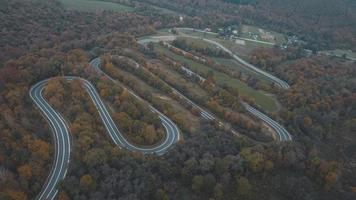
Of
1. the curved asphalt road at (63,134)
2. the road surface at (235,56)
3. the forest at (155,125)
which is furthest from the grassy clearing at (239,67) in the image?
the curved asphalt road at (63,134)

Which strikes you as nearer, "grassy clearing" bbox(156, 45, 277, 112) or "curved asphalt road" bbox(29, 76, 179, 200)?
"curved asphalt road" bbox(29, 76, 179, 200)

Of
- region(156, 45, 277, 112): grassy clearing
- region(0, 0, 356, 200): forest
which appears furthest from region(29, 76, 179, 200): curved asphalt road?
region(156, 45, 277, 112): grassy clearing

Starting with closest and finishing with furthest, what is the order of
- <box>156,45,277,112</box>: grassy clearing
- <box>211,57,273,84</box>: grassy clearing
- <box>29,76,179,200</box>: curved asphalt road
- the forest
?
1. <box>29,76,179,200</box>: curved asphalt road
2. the forest
3. <box>156,45,277,112</box>: grassy clearing
4. <box>211,57,273,84</box>: grassy clearing

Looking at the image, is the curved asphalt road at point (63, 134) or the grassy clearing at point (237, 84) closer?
the curved asphalt road at point (63, 134)

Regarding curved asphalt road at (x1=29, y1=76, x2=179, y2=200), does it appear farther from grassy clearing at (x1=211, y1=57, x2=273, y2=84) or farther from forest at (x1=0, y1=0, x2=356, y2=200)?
grassy clearing at (x1=211, y1=57, x2=273, y2=84)

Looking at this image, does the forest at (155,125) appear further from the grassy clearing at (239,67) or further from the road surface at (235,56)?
the grassy clearing at (239,67)

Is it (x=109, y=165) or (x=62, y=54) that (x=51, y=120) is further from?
(x=62, y=54)

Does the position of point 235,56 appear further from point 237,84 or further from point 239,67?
point 237,84
